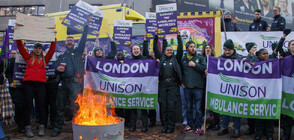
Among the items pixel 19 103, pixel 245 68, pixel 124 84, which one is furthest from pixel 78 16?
pixel 245 68

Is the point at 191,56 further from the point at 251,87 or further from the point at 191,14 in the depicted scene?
the point at 191,14

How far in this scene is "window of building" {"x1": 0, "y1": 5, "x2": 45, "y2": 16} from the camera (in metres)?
32.2

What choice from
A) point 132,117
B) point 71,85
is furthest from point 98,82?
point 132,117

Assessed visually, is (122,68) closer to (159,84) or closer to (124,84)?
(124,84)

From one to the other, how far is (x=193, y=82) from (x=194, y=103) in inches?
20.5

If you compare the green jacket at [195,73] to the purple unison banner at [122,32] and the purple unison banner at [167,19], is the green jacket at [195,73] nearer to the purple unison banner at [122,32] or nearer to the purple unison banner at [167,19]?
the purple unison banner at [167,19]

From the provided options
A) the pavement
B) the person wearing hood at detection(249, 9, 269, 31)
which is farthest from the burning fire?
the person wearing hood at detection(249, 9, 269, 31)

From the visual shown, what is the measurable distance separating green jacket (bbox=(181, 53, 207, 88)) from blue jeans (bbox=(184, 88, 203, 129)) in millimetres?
129

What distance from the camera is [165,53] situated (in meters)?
5.87

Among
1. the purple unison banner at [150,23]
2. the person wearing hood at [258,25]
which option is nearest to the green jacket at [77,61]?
the purple unison banner at [150,23]

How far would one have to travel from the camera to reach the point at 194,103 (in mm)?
5684

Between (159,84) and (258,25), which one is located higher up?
Result: (258,25)

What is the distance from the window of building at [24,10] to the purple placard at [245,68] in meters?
31.8

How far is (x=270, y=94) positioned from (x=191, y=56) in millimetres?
1931
